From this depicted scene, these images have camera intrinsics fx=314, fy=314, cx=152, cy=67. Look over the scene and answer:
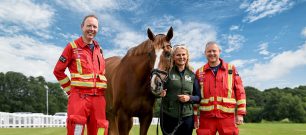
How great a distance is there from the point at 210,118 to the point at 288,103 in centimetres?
5992

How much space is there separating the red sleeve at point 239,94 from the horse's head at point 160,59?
1077 millimetres

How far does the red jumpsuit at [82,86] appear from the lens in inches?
146

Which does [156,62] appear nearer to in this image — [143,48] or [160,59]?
[160,59]

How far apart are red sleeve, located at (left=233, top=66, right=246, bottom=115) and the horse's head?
1077 millimetres

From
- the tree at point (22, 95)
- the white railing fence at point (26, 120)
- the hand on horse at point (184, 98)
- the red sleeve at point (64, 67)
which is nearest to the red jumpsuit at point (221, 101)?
the hand on horse at point (184, 98)

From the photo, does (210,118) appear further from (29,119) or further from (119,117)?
(29,119)

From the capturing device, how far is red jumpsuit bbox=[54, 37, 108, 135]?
12.2 feet

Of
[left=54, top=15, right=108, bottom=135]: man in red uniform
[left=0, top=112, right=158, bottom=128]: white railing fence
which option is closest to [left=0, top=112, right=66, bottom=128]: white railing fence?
[left=0, top=112, right=158, bottom=128]: white railing fence

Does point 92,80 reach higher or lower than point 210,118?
higher

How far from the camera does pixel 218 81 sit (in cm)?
459

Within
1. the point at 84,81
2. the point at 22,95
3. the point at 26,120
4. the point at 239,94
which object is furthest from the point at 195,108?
the point at 22,95

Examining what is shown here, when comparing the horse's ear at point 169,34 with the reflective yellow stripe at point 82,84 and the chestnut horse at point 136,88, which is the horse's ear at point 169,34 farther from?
the reflective yellow stripe at point 82,84

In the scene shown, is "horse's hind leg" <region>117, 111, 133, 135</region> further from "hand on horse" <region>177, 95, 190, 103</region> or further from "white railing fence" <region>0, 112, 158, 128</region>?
"white railing fence" <region>0, 112, 158, 128</region>

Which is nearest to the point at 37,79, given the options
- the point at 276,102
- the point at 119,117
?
the point at 276,102
